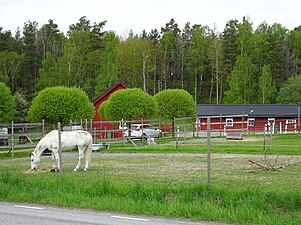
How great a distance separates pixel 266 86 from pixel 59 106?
1583 inches

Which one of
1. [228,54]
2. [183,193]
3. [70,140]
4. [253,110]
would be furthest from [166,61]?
[183,193]

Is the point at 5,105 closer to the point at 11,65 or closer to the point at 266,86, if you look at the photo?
the point at 11,65

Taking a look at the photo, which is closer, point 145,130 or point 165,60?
point 145,130

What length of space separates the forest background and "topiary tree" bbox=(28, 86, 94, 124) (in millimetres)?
23691

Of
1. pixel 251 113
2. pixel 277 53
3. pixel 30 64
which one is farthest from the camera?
pixel 30 64

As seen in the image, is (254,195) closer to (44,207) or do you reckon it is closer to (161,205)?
(161,205)

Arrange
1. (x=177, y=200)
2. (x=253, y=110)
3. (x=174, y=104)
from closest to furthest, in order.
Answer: (x=177, y=200) < (x=174, y=104) < (x=253, y=110)

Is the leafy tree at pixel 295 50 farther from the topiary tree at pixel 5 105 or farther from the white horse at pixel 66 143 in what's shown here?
the white horse at pixel 66 143

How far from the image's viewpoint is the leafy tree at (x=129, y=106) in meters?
39.0

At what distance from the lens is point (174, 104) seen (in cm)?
4491

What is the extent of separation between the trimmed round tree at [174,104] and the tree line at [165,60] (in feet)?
54.1

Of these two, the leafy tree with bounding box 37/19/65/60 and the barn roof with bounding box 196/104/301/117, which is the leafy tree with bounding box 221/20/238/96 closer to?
the barn roof with bounding box 196/104/301/117

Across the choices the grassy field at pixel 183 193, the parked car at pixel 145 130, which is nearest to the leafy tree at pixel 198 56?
the parked car at pixel 145 130

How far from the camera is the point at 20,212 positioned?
1015 centimetres
